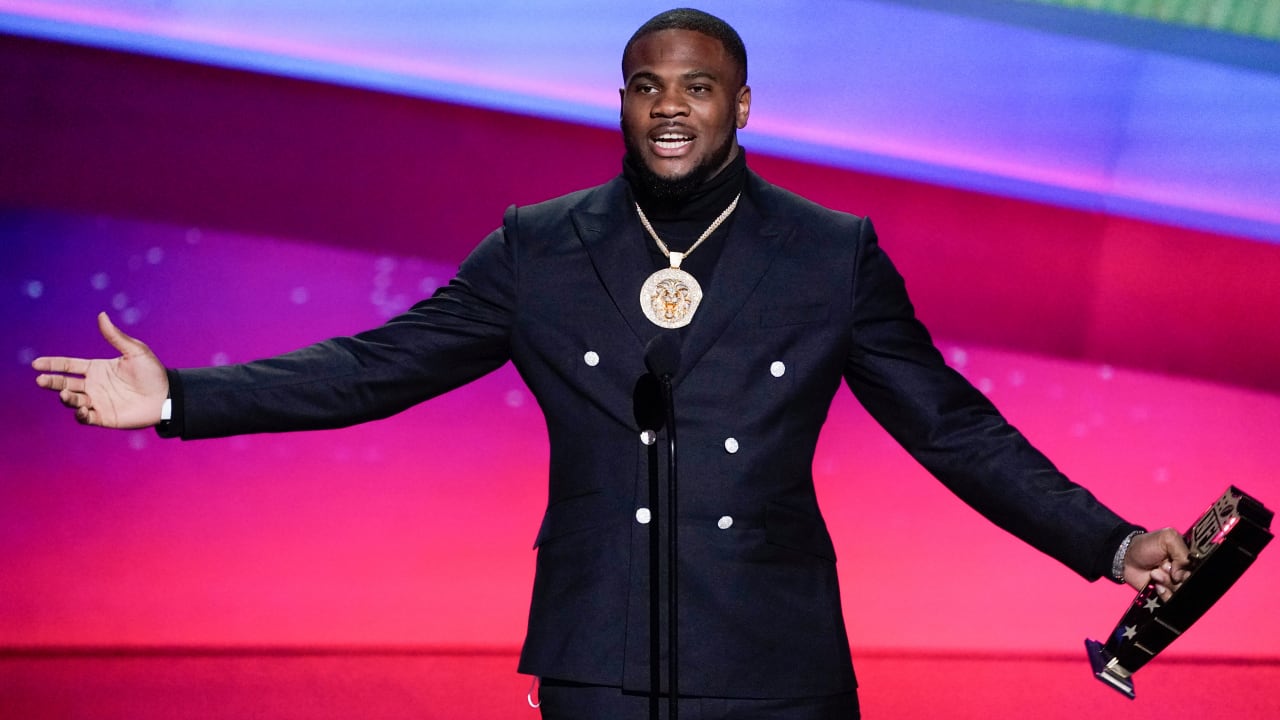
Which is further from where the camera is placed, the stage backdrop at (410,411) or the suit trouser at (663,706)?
the stage backdrop at (410,411)

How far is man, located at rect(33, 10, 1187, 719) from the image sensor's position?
183 cm

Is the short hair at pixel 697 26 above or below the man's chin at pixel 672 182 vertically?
above

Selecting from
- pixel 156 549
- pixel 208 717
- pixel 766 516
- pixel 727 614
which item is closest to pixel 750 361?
pixel 766 516

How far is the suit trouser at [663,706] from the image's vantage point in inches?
70.7

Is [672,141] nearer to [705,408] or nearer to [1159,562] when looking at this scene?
[705,408]

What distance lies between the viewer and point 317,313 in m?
4.05

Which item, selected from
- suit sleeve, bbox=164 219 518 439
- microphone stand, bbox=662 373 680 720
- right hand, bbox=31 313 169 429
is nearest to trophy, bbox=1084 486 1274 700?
microphone stand, bbox=662 373 680 720

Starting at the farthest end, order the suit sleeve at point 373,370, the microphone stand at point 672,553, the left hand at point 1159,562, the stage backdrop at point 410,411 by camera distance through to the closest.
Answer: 1. the stage backdrop at point 410,411
2. the suit sleeve at point 373,370
3. the left hand at point 1159,562
4. the microphone stand at point 672,553

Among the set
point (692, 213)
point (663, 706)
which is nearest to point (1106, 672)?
point (663, 706)

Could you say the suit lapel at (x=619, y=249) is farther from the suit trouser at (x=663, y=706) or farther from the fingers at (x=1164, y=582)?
the fingers at (x=1164, y=582)

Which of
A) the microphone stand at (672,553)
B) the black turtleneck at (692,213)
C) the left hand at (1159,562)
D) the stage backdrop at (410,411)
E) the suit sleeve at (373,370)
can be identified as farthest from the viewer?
the stage backdrop at (410,411)

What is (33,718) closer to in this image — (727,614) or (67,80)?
(67,80)

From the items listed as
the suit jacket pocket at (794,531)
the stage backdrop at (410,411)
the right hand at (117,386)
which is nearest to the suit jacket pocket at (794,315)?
the suit jacket pocket at (794,531)

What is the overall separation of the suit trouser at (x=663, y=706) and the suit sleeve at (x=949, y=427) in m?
0.34
